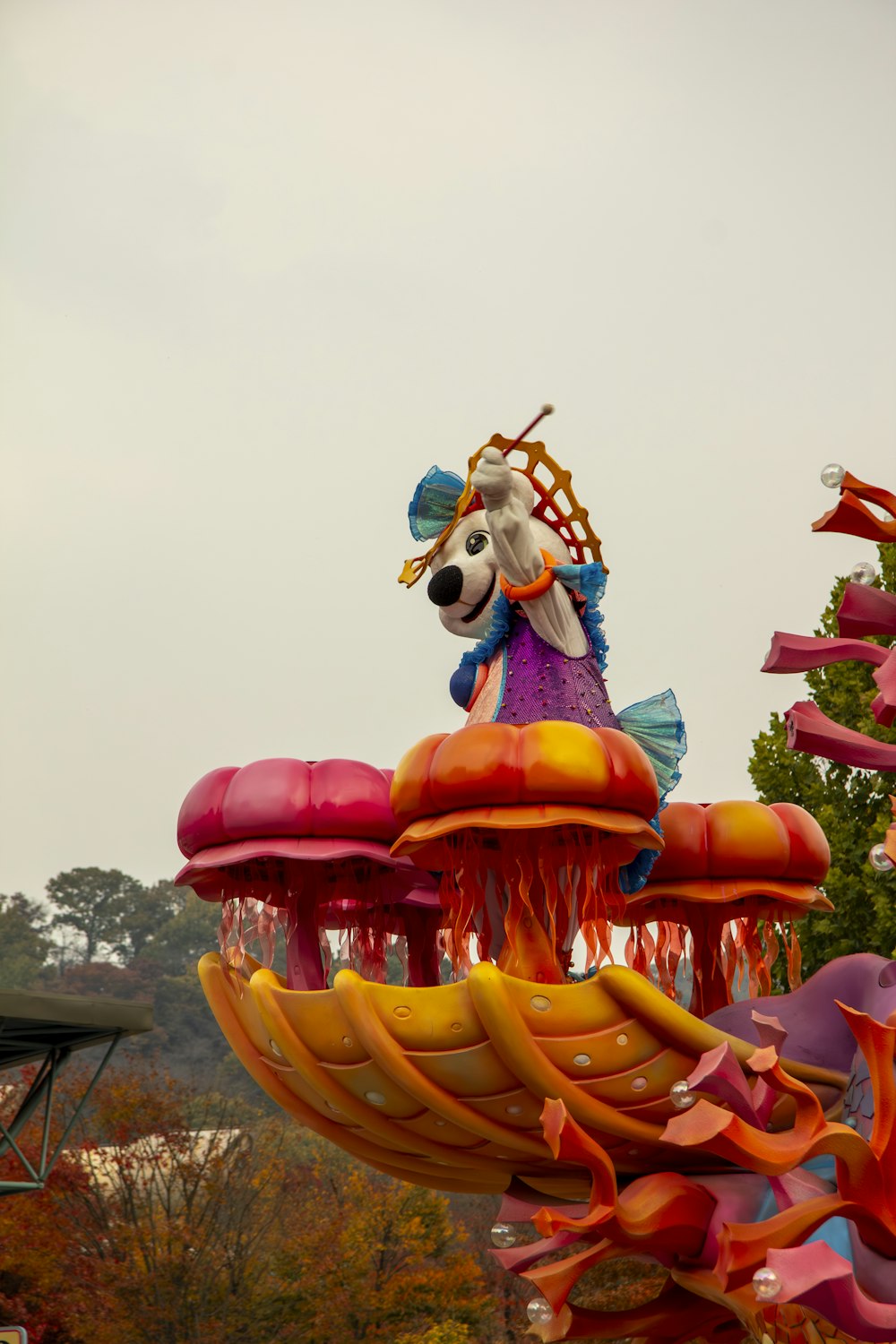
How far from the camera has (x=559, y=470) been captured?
602 centimetres

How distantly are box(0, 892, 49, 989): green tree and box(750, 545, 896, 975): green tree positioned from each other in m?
24.4

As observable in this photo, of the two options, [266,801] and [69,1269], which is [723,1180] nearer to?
[266,801]

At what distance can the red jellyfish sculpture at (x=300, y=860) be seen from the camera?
5391 millimetres

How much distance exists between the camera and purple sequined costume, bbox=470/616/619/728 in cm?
558

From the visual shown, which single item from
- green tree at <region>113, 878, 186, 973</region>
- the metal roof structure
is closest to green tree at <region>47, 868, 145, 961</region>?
green tree at <region>113, 878, 186, 973</region>

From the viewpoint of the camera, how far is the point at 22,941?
115 ft

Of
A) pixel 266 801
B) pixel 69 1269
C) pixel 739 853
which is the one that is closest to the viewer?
pixel 266 801

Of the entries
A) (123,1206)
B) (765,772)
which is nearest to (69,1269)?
(123,1206)

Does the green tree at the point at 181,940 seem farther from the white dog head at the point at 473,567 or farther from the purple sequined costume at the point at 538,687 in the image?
the purple sequined costume at the point at 538,687

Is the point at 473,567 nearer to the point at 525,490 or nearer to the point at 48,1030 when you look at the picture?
the point at 525,490

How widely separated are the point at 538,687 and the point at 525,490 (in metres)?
0.87

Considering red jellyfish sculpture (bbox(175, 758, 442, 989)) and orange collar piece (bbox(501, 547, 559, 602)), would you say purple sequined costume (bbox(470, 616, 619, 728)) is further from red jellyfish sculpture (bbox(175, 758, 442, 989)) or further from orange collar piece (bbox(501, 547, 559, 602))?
red jellyfish sculpture (bbox(175, 758, 442, 989))

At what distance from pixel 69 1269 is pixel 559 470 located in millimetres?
12796

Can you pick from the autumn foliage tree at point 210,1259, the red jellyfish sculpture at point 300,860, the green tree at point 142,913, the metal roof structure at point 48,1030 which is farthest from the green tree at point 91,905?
the red jellyfish sculpture at point 300,860
